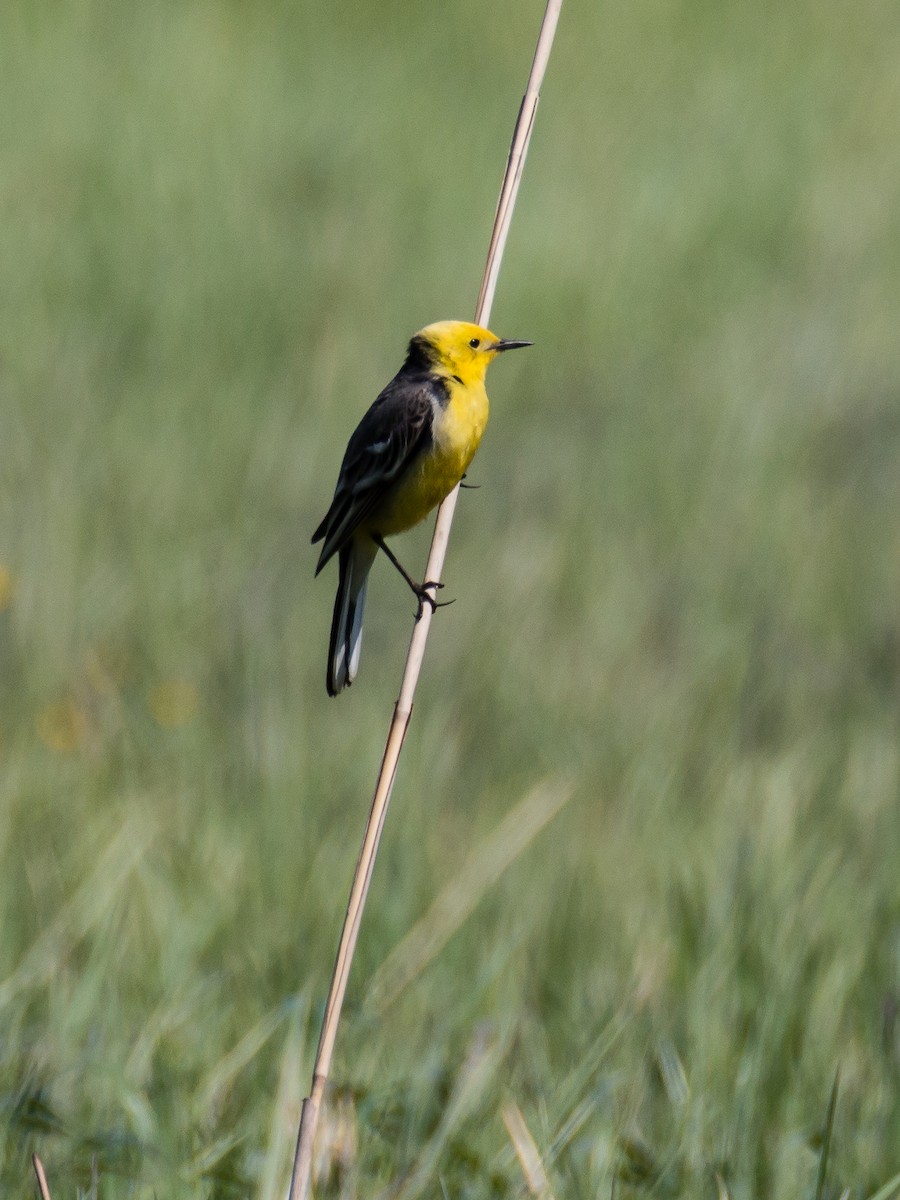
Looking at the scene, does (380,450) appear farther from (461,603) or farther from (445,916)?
(461,603)

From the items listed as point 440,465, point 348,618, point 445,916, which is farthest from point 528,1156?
point 440,465

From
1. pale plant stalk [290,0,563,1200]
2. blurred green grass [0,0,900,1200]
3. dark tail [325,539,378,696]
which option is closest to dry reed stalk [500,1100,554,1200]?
blurred green grass [0,0,900,1200]

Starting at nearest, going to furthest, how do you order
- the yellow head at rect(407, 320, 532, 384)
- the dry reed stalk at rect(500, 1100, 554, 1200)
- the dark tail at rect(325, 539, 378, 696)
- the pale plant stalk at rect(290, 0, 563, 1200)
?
1. the pale plant stalk at rect(290, 0, 563, 1200)
2. the dark tail at rect(325, 539, 378, 696)
3. the dry reed stalk at rect(500, 1100, 554, 1200)
4. the yellow head at rect(407, 320, 532, 384)

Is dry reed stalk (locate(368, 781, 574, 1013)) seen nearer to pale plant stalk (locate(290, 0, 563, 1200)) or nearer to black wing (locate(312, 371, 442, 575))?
black wing (locate(312, 371, 442, 575))

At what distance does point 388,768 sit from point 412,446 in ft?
3.89

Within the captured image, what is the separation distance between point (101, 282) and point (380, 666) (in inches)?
137

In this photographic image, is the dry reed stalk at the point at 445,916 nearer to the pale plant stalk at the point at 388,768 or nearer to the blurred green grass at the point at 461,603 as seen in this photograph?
the blurred green grass at the point at 461,603

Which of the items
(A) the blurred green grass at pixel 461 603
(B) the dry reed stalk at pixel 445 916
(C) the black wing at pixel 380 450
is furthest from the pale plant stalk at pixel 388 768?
(B) the dry reed stalk at pixel 445 916

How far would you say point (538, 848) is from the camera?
14.1ft

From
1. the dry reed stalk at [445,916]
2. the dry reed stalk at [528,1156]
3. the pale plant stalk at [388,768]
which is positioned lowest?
the dry reed stalk at [445,916]

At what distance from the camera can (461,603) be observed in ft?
19.4

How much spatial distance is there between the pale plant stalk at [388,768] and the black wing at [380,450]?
2.01 ft

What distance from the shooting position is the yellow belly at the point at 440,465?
2896mm

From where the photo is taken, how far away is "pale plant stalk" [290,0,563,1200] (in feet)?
5.99
